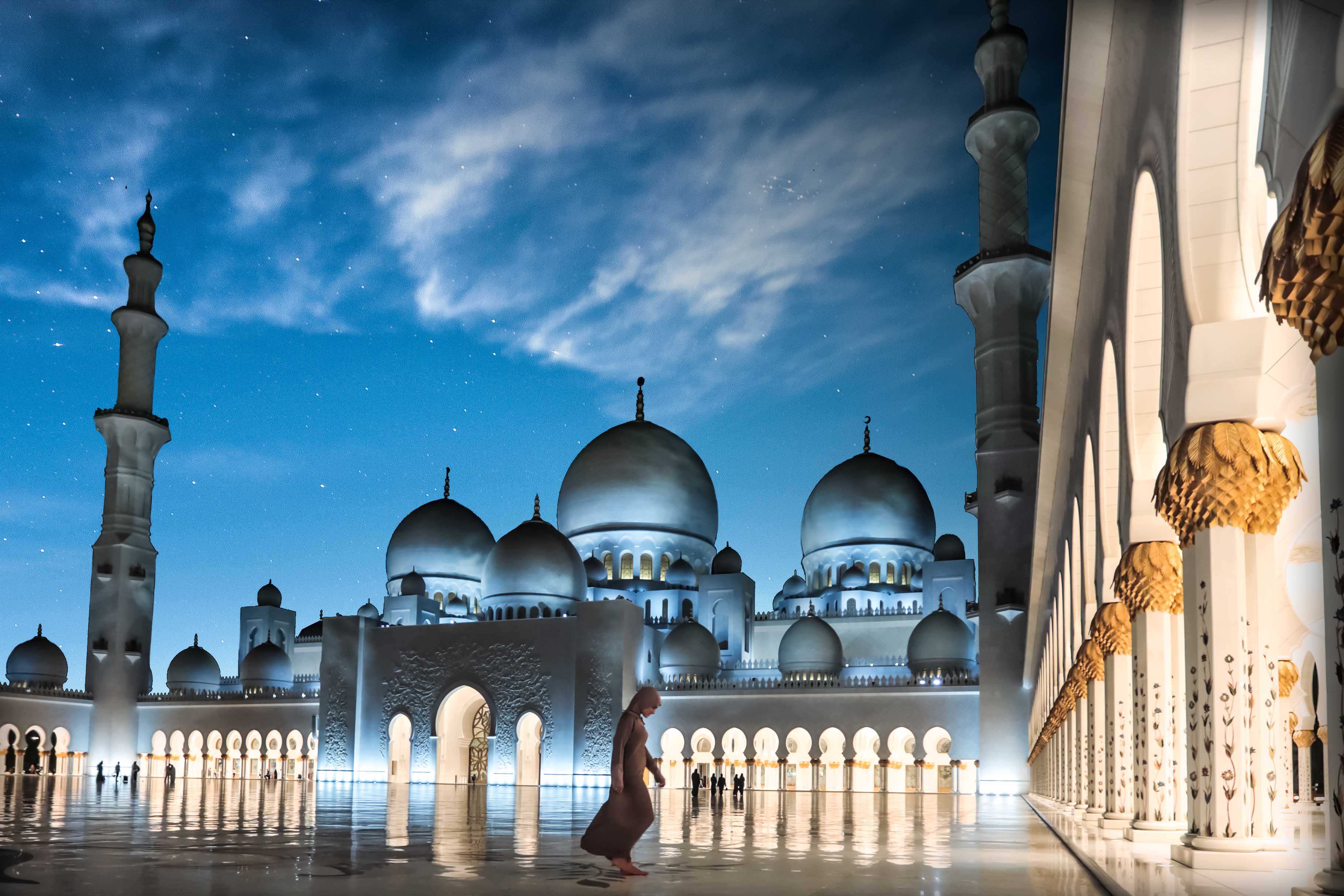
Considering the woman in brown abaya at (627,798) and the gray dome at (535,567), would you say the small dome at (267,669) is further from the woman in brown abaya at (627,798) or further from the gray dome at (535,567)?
the woman in brown abaya at (627,798)

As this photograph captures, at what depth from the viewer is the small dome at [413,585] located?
117ft

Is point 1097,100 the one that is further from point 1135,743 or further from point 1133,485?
point 1135,743

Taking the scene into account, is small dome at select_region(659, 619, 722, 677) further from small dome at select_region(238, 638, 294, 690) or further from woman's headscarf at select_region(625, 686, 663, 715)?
woman's headscarf at select_region(625, 686, 663, 715)

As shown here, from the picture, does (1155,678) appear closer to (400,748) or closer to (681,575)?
(400,748)

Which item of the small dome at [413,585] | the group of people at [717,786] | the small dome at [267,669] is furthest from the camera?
the small dome at [413,585]

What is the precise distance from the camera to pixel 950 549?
33.5 m

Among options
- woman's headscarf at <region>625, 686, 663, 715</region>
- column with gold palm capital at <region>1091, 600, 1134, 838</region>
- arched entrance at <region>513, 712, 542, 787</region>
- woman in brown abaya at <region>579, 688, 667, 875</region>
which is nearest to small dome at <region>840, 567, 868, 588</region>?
arched entrance at <region>513, 712, 542, 787</region>

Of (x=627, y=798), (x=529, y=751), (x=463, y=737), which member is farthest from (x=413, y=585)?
(x=627, y=798)

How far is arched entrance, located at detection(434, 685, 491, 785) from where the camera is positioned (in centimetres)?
2939

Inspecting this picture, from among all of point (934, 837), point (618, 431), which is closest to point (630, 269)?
point (618, 431)

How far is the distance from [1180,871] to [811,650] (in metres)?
23.8

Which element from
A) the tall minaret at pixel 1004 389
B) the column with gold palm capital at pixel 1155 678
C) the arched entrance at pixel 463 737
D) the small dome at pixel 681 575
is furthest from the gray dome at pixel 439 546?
the column with gold palm capital at pixel 1155 678

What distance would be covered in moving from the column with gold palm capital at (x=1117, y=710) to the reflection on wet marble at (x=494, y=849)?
61 cm

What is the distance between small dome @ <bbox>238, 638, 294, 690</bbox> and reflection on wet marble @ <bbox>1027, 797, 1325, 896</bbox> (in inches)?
1177
